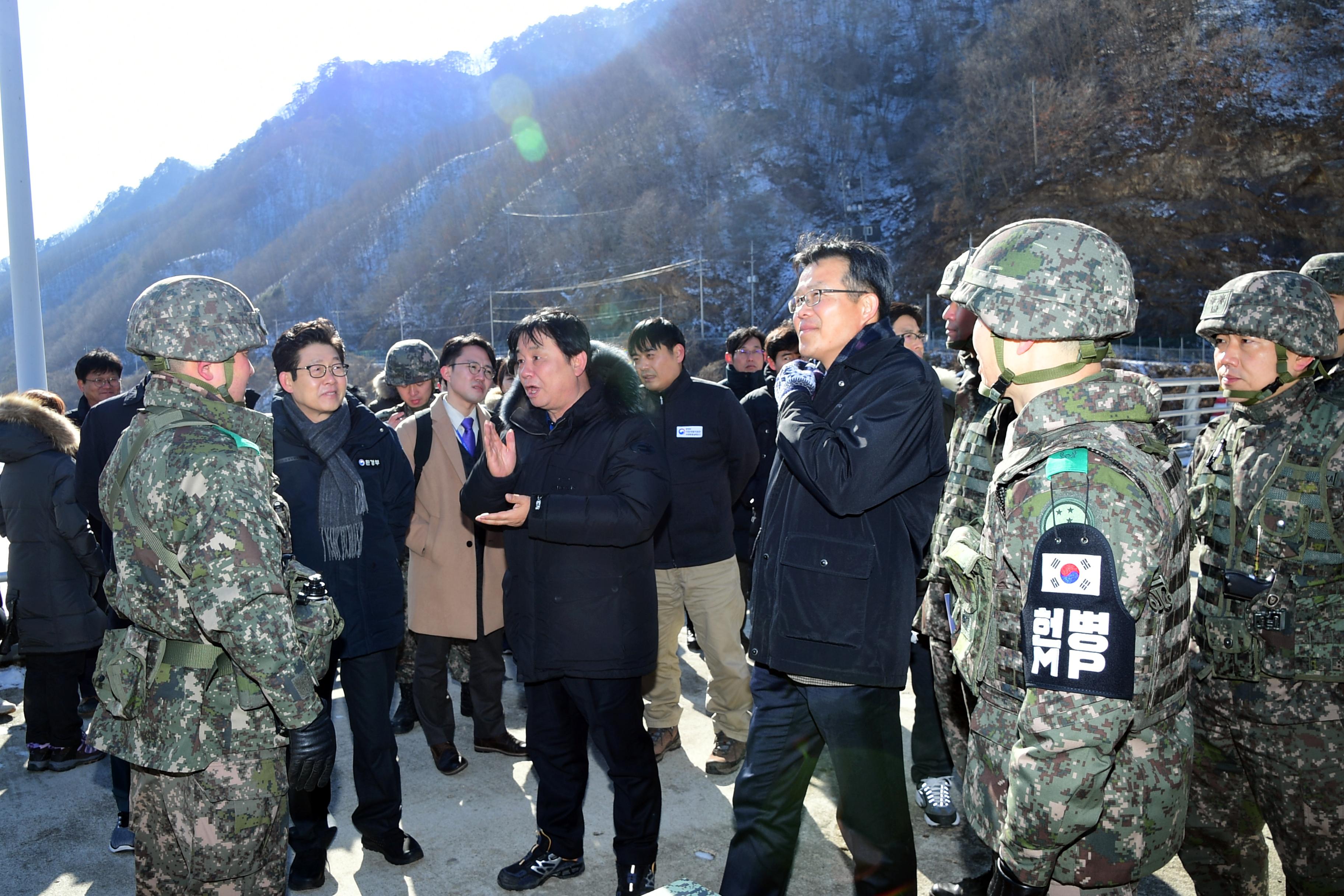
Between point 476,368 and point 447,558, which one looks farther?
point 476,368

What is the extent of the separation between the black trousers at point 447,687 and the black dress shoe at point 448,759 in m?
0.03

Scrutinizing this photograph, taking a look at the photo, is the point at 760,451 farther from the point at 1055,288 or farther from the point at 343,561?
the point at 1055,288

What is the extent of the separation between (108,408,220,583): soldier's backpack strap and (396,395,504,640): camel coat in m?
2.01

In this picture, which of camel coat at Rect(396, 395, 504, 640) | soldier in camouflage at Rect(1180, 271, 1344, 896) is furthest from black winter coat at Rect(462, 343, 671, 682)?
soldier in camouflage at Rect(1180, 271, 1344, 896)

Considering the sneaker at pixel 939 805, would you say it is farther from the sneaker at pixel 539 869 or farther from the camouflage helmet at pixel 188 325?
the camouflage helmet at pixel 188 325

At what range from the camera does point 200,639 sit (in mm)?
2379

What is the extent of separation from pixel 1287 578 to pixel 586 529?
2.24 m

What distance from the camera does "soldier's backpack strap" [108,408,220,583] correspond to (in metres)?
2.33

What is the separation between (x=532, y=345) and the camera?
3217 millimetres

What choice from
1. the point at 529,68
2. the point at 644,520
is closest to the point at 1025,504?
the point at 644,520

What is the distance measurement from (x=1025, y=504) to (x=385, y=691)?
2688 millimetres

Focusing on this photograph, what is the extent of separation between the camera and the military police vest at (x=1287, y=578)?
2695 mm

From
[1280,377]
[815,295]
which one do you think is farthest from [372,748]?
[1280,377]

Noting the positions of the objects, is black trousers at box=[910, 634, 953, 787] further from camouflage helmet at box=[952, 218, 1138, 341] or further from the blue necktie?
the blue necktie
